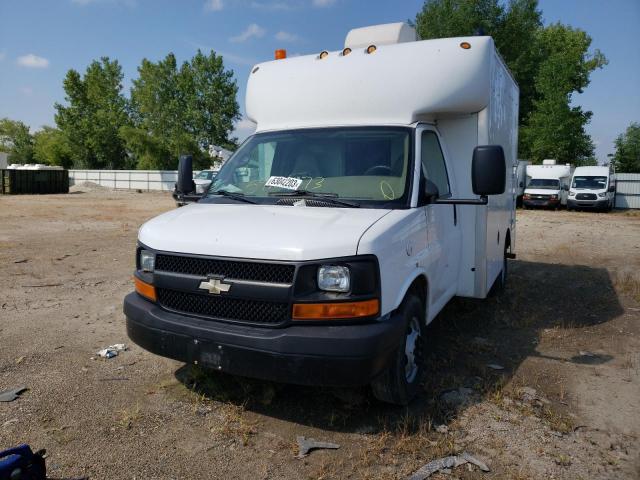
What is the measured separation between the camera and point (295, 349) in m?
3.16

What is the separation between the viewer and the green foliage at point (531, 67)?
38062 mm

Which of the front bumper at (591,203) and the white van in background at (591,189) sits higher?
the white van in background at (591,189)

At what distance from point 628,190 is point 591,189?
551 cm

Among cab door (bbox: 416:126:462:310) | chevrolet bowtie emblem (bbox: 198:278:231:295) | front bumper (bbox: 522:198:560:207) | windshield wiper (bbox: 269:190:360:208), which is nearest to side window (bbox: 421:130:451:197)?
cab door (bbox: 416:126:462:310)

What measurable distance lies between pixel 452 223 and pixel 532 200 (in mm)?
24863

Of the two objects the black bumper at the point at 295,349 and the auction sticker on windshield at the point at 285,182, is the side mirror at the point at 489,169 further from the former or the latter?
the auction sticker on windshield at the point at 285,182

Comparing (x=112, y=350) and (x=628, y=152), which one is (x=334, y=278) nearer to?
(x=112, y=350)

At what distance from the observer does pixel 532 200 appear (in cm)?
2764

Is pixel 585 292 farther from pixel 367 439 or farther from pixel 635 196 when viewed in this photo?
pixel 635 196

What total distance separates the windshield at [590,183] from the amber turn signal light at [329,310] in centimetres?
2760

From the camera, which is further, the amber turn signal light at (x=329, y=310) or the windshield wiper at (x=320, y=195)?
the windshield wiper at (x=320, y=195)

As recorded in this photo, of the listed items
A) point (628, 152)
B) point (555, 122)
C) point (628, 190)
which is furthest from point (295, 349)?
point (628, 152)

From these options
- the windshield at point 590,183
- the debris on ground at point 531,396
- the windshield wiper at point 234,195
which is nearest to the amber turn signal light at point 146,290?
the windshield wiper at point 234,195

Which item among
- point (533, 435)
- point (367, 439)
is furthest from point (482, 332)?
point (367, 439)
